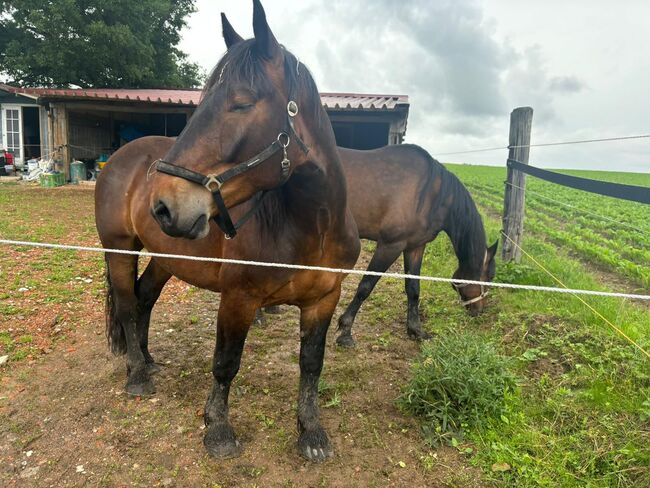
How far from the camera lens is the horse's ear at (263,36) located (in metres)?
1.60

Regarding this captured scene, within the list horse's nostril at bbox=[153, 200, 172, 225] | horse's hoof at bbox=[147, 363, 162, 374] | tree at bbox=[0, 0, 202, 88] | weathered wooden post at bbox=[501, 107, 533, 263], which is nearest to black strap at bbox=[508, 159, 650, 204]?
weathered wooden post at bbox=[501, 107, 533, 263]

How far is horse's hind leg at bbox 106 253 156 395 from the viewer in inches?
125

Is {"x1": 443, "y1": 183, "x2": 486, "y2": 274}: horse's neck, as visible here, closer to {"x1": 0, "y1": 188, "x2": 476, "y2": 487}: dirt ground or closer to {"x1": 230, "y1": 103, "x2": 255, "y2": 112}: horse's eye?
{"x1": 0, "y1": 188, "x2": 476, "y2": 487}: dirt ground

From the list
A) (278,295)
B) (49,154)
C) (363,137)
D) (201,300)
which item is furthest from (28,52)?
(278,295)

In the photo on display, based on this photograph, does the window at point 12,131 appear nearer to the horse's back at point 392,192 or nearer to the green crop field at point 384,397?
the green crop field at point 384,397

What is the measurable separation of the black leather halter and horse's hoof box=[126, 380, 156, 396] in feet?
6.51

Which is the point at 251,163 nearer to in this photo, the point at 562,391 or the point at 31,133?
the point at 562,391

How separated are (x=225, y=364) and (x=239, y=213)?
0.96m

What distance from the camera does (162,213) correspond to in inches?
62.2

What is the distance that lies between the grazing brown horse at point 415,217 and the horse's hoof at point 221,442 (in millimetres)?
2096

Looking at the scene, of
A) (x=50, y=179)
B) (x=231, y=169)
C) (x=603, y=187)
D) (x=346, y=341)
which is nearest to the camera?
(x=231, y=169)

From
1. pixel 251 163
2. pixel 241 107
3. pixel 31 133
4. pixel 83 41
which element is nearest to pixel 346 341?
pixel 251 163

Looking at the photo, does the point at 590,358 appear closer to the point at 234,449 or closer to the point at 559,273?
the point at 559,273

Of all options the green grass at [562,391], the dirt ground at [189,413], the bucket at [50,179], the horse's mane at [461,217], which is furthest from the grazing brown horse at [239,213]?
the bucket at [50,179]
